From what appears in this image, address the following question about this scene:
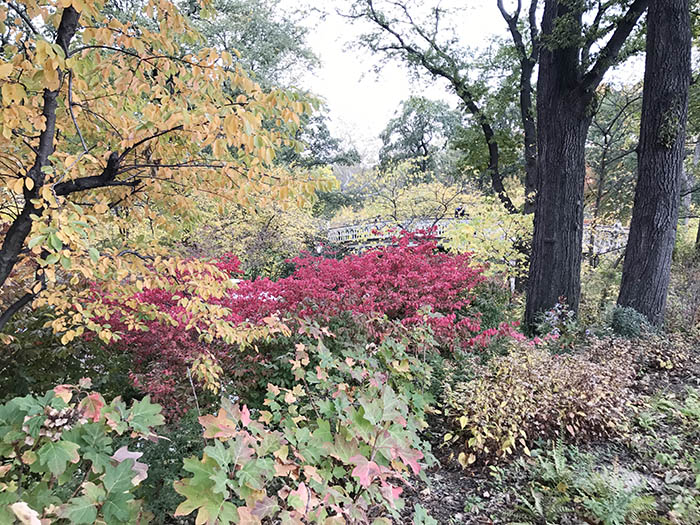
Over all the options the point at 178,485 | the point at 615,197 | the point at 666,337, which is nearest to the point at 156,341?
the point at 178,485

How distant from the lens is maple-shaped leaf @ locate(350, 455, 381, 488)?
1.25 metres

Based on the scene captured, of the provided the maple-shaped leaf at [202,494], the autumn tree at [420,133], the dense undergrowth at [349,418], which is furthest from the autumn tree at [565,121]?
the autumn tree at [420,133]

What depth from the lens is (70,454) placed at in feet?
3.46

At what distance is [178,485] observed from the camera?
42.9 inches

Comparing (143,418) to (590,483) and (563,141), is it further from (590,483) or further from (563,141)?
(563,141)

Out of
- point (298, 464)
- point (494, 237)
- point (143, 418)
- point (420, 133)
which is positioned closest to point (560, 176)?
point (494, 237)

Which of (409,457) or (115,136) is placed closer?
(409,457)

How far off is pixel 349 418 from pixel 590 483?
173 centimetres

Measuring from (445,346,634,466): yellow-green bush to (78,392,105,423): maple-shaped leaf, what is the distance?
7.58ft

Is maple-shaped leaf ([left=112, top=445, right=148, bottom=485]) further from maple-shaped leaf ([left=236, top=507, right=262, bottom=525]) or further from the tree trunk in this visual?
the tree trunk

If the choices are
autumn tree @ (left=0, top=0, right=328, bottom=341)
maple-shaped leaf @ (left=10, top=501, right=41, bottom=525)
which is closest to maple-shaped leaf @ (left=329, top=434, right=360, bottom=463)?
maple-shaped leaf @ (left=10, top=501, right=41, bottom=525)

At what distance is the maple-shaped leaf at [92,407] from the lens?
1.18 metres

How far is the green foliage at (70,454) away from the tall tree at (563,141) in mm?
5439

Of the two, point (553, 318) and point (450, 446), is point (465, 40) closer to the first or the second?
point (553, 318)
